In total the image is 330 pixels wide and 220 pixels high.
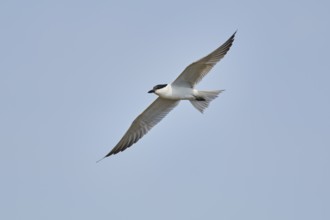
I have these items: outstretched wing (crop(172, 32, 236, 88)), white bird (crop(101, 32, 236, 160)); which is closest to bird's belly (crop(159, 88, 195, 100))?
white bird (crop(101, 32, 236, 160))

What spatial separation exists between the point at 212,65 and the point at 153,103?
1848 mm

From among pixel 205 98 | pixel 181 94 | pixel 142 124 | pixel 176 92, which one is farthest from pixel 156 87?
pixel 142 124

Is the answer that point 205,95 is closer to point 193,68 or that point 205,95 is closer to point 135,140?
point 193,68

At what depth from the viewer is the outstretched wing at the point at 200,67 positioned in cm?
1631

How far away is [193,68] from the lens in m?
16.4

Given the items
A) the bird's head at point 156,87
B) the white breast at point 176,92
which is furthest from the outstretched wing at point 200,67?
the bird's head at point 156,87

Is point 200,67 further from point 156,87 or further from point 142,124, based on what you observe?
point 142,124

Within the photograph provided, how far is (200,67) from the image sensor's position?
16469mm

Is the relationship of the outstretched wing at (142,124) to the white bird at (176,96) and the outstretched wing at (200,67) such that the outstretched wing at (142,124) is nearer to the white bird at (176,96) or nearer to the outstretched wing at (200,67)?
the white bird at (176,96)

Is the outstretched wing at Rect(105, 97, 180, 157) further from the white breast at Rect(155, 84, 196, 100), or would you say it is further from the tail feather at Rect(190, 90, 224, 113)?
the tail feather at Rect(190, 90, 224, 113)

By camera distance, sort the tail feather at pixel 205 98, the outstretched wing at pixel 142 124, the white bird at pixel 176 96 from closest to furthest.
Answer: the white bird at pixel 176 96 < the tail feather at pixel 205 98 < the outstretched wing at pixel 142 124

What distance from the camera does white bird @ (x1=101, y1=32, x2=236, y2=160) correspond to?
16422mm

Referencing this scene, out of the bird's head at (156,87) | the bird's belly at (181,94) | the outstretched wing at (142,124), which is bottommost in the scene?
the outstretched wing at (142,124)

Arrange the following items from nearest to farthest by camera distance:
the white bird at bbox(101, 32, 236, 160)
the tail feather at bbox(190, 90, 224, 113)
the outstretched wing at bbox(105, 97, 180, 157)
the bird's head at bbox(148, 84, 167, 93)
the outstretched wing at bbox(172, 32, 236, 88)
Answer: the outstretched wing at bbox(172, 32, 236, 88)
the white bird at bbox(101, 32, 236, 160)
the tail feather at bbox(190, 90, 224, 113)
the bird's head at bbox(148, 84, 167, 93)
the outstretched wing at bbox(105, 97, 180, 157)
